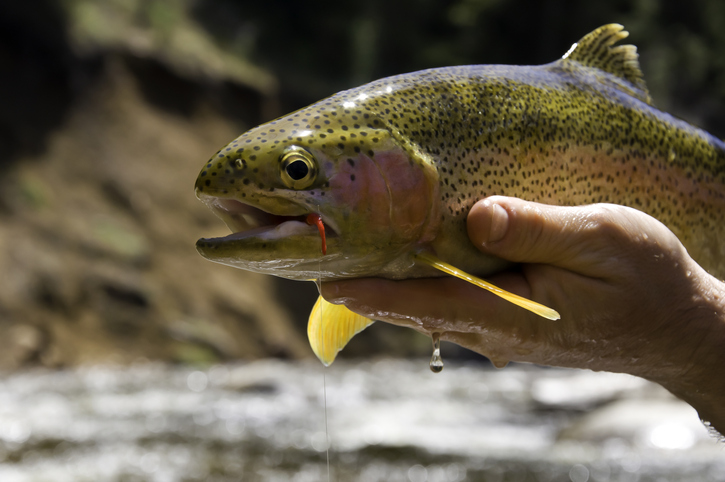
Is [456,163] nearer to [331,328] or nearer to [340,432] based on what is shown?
[331,328]

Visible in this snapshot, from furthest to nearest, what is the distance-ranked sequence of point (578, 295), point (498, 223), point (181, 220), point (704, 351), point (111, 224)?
point (181, 220)
point (111, 224)
point (704, 351)
point (578, 295)
point (498, 223)

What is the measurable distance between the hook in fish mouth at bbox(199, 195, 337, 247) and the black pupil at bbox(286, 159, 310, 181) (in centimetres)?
12

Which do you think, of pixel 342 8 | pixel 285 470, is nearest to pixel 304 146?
pixel 285 470

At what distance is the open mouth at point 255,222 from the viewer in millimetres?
1994

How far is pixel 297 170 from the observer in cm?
201

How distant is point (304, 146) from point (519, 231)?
2.54 ft

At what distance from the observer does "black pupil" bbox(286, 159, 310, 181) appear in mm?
1999

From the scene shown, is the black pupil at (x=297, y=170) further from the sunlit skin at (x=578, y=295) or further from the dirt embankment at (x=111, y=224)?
the dirt embankment at (x=111, y=224)

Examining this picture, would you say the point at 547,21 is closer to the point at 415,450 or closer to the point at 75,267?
the point at 75,267

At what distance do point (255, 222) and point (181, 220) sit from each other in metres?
14.7

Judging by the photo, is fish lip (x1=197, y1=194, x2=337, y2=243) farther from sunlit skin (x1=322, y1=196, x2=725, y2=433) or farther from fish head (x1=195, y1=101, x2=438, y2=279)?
sunlit skin (x1=322, y1=196, x2=725, y2=433)

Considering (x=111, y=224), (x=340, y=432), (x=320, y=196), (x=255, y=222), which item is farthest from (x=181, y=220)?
(x=320, y=196)

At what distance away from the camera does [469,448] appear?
723 cm

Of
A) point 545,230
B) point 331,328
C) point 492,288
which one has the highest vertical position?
point 545,230
